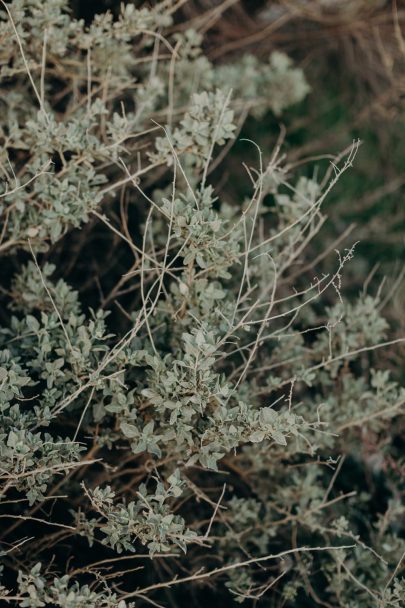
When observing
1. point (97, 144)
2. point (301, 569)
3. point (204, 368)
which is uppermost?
point (97, 144)

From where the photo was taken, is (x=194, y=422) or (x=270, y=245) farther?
(x=270, y=245)

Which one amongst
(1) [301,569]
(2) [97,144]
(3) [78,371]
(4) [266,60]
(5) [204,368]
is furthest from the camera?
(4) [266,60]

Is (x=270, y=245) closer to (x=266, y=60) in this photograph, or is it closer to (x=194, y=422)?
(x=194, y=422)

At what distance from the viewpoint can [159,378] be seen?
6.21 feet

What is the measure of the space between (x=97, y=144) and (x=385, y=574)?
79.4 inches

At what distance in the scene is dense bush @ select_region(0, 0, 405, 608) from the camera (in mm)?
1838

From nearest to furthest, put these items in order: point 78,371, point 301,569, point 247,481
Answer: point 78,371 < point 301,569 < point 247,481

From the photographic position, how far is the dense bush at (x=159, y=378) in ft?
6.03

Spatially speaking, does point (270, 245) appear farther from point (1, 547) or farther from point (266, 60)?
point (266, 60)

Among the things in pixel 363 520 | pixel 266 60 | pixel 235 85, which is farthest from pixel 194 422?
pixel 266 60

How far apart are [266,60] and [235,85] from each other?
1.35 metres

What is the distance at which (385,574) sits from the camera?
2506mm

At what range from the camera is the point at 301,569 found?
247cm

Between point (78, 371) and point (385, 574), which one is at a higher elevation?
point (78, 371)
